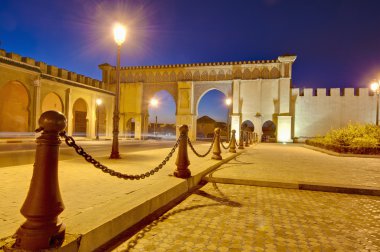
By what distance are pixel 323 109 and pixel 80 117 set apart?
27.8 m

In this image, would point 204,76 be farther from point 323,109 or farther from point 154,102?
point 323,109

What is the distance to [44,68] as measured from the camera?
79.3 feet

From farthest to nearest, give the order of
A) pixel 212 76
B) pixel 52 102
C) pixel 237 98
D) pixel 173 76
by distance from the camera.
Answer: pixel 173 76, pixel 212 76, pixel 237 98, pixel 52 102

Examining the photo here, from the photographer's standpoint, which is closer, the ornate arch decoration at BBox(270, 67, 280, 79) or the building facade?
the building facade

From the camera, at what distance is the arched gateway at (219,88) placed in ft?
106

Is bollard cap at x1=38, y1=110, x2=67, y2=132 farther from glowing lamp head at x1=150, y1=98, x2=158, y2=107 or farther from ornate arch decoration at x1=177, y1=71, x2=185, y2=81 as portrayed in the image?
glowing lamp head at x1=150, y1=98, x2=158, y2=107

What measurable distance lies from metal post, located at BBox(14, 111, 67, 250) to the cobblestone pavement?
2.26 ft

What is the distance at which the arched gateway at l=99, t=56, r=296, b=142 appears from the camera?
3219 centimetres

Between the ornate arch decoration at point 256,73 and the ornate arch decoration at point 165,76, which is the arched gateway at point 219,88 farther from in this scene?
the ornate arch decoration at point 256,73

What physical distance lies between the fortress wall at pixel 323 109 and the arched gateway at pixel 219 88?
6.84ft

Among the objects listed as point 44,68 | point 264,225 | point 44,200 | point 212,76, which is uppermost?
point 212,76

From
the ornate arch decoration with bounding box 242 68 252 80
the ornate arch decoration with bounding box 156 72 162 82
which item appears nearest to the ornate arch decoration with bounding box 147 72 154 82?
the ornate arch decoration with bounding box 156 72 162 82

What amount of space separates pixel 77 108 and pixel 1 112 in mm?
10103

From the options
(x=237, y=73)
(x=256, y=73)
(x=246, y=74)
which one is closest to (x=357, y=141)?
(x=256, y=73)
